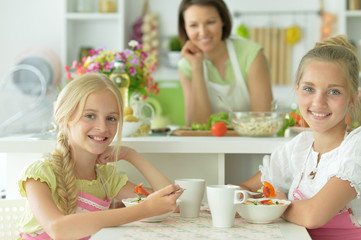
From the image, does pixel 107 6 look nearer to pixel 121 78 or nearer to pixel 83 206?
pixel 121 78

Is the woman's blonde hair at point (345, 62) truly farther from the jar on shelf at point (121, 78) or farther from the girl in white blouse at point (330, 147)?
the jar on shelf at point (121, 78)

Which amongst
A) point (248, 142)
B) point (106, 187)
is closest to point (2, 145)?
point (106, 187)

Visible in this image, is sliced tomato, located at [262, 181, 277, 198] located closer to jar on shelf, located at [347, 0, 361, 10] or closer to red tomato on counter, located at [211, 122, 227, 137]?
red tomato on counter, located at [211, 122, 227, 137]

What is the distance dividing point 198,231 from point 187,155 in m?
0.64

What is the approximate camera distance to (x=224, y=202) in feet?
3.96

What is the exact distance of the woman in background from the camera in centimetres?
249

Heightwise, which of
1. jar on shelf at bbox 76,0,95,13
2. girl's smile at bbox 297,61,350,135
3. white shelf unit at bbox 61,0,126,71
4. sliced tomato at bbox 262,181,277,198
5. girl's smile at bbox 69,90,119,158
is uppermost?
jar on shelf at bbox 76,0,95,13

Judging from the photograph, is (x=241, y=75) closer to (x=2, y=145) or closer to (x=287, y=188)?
(x=287, y=188)

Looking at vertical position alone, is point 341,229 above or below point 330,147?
below

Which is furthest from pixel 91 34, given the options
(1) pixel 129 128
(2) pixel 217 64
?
(1) pixel 129 128

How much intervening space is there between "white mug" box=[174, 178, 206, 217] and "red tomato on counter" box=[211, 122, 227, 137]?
0.65m

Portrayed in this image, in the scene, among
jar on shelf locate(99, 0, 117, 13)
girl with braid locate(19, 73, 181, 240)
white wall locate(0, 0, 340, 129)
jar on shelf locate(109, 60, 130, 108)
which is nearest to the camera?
girl with braid locate(19, 73, 181, 240)

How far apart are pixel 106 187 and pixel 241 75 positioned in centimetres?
113

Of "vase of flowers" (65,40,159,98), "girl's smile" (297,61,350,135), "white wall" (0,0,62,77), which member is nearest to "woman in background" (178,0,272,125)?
"vase of flowers" (65,40,159,98)
